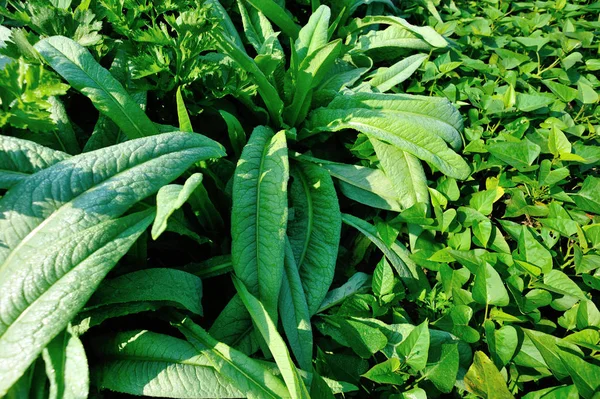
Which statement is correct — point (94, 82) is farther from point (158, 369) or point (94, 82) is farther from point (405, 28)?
point (405, 28)

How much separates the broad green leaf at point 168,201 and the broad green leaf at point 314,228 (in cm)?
60

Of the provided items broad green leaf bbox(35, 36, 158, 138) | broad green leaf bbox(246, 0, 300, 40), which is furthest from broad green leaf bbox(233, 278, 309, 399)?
broad green leaf bbox(246, 0, 300, 40)

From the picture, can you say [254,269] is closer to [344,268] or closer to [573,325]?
[344,268]

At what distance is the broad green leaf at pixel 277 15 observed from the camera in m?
2.11

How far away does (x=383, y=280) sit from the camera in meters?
1.48

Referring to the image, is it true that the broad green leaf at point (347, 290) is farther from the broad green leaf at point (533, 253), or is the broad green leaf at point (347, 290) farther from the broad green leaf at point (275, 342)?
the broad green leaf at point (533, 253)

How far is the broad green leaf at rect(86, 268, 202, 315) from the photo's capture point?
49.4 inches

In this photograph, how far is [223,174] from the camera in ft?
5.63

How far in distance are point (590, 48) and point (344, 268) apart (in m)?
1.91

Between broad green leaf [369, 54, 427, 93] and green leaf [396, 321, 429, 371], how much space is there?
1208mm

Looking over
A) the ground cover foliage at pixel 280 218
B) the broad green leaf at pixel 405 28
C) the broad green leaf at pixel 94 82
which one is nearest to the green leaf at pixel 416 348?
the ground cover foliage at pixel 280 218

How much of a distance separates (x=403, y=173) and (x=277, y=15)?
1024mm

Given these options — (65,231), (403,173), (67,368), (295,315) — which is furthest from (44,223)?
(403,173)

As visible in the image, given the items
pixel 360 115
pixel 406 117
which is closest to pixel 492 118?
pixel 406 117
